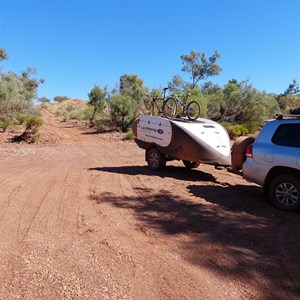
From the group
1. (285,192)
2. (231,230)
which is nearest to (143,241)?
(231,230)

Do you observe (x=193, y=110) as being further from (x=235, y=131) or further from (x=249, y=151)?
(x=235, y=131)

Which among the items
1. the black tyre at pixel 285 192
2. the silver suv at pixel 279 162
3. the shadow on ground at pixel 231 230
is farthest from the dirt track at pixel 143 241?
the silver suv at pixel 279 162

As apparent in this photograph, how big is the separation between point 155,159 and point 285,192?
16.4ft

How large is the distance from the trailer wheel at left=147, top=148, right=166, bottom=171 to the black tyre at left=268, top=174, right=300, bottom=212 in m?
4.33

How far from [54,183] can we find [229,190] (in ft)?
14.5

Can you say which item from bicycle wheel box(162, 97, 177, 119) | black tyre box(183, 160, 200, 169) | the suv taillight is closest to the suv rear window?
the suv taillight

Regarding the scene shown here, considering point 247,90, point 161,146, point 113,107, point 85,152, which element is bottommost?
point 85,152

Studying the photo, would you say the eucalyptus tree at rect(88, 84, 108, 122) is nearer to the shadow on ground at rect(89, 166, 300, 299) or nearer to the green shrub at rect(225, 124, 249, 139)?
the green shrub at rect(225, 124, 249, 139)

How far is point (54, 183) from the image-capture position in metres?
8.02

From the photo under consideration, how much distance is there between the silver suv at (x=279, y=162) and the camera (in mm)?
6031

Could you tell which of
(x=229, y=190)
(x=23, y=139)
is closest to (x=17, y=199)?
(x=229, y=190)

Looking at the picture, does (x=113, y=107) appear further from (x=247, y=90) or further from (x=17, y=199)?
(x=17, y=199)

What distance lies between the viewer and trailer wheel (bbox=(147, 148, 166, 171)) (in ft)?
33.4

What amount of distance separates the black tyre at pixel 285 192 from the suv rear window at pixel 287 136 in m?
0.64
